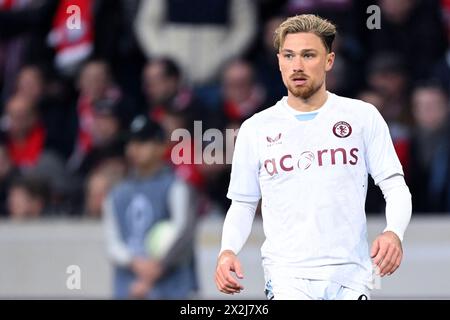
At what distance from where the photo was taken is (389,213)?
527 centimetres

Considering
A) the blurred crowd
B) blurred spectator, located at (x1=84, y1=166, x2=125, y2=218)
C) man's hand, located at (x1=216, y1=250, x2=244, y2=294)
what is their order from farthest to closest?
1. blurred spectator, located at (x1=84, y1=166, x2=125, y2=218)
2. the blurred crowd
3. man's hand, located at (x1=216, y1=250, x2=244, y2=294)

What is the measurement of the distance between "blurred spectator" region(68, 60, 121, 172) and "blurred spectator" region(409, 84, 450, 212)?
237cm

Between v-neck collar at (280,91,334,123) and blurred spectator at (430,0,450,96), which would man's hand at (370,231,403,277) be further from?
blurred spectator at (430,0,450,96)

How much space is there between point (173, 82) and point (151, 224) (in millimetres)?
1328

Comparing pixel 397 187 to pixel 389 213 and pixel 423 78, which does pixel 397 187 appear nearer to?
pixel 389 213

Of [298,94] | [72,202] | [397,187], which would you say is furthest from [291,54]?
[72,202]

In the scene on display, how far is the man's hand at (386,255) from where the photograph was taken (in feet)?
16.4

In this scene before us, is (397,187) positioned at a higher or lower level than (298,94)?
lower

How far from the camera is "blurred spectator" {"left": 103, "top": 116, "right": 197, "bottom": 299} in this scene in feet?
31.0

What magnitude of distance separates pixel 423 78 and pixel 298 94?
4.73m

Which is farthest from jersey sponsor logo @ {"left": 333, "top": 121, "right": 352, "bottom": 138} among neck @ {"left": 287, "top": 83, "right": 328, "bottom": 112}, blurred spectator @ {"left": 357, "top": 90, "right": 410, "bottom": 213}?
blurred spectator @ {"left": 357, "top": 90, "right": 410, "bottom": 213}

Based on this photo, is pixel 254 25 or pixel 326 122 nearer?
pixel 326 122

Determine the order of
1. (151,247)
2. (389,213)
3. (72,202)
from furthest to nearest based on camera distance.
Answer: (72,202)
(151,247)
(389,213)

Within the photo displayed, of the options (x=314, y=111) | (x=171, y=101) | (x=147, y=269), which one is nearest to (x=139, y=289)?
(x=147, y=269)
